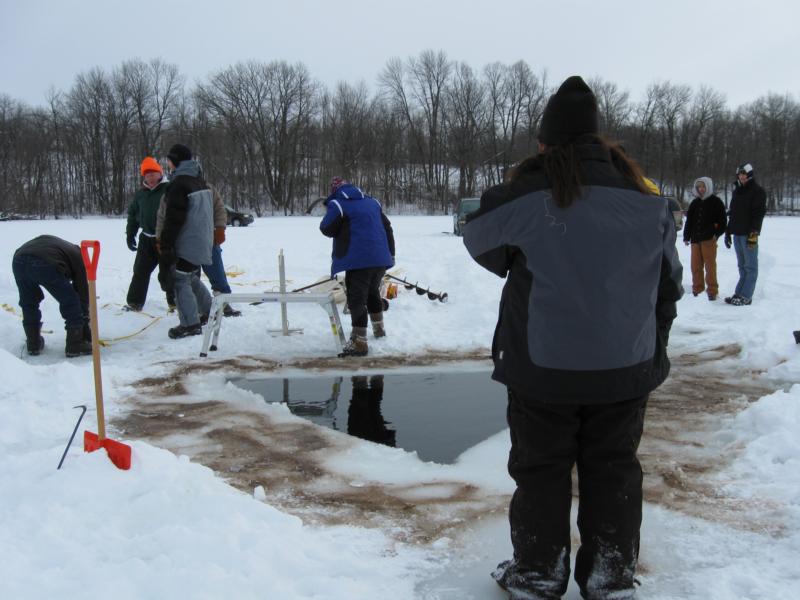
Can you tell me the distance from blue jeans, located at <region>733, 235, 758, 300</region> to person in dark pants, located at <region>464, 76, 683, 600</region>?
7626 millimetres

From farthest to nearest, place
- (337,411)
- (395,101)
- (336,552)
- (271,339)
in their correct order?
(395,101) < (271,339) < (337,411) < (336,552)

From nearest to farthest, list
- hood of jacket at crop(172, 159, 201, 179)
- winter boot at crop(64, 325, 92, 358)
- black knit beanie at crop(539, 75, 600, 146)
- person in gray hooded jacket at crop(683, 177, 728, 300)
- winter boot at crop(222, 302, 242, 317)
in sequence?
black knit beanie at crop(539, 75, 600, 146) → winter boot at crop(64, 325, 92, 358) → hood of jacket at crop(172, 159, 201, 179) → winter boot at crop(222, 302, 242, 317) → person in gray hooded jacket at crop(683, 177, 728, 300)

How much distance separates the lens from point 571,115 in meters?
2.36

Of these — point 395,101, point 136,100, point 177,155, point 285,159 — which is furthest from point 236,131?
point 177,155

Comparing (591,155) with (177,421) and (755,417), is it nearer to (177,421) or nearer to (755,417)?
(755,417)

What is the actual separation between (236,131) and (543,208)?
61118mm

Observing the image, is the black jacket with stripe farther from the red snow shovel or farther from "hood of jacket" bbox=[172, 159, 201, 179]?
"hood of jacket" bbox=[172, 159, 201, 179]

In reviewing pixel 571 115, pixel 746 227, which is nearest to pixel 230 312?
pixel 571 115

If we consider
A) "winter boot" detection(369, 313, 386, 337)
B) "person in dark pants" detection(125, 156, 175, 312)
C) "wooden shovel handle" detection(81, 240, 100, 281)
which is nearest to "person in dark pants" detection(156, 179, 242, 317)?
"person in dark pants" detection(125, 156, 175, 312)

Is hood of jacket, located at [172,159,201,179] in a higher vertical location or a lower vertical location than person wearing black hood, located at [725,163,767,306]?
higher

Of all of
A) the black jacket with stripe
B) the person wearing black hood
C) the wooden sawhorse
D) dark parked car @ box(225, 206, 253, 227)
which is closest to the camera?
the black jacket with stripe

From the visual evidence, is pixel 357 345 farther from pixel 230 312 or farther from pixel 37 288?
pixel 37 288

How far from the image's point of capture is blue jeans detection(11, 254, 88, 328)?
661 centimetres

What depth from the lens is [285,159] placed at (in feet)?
198
